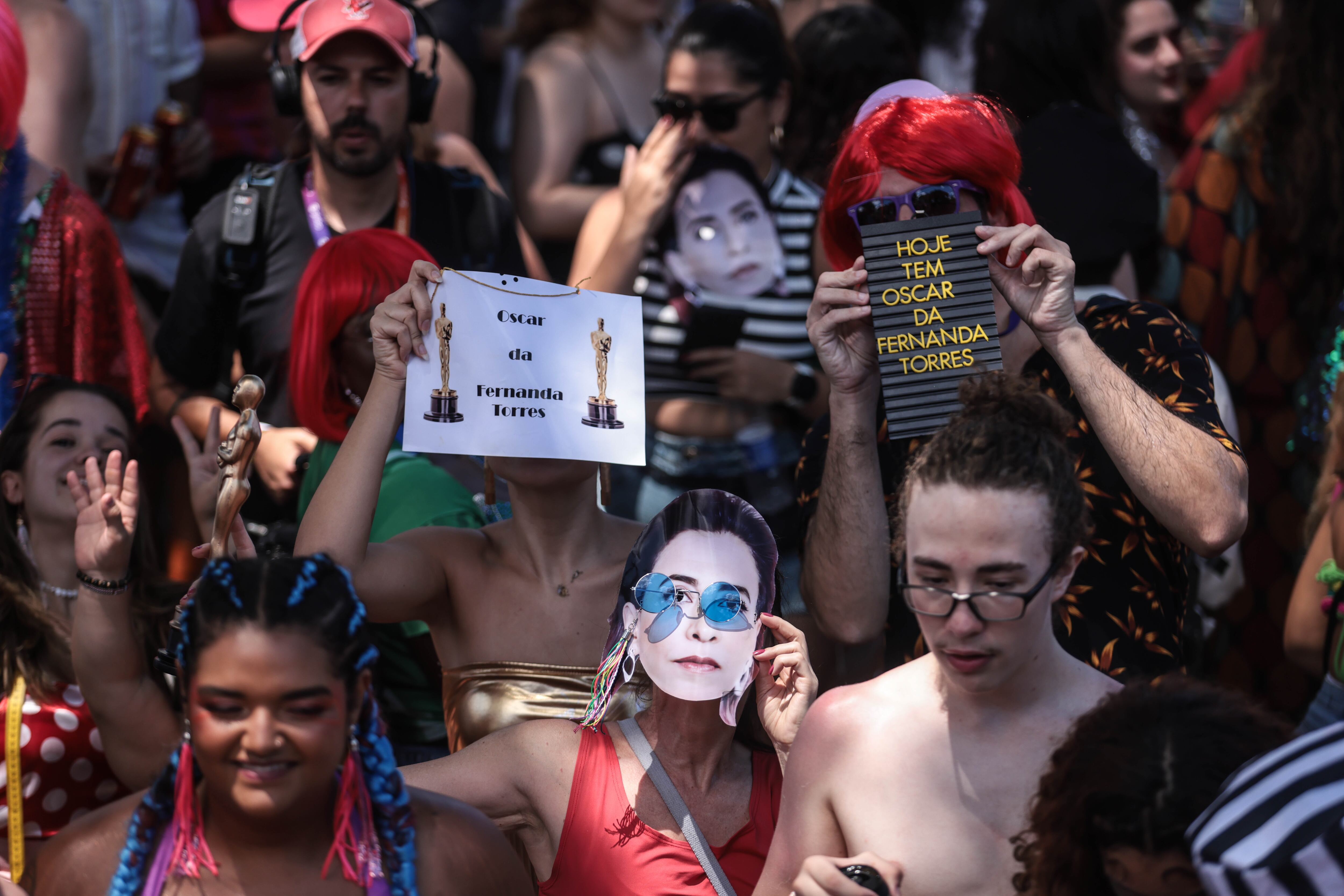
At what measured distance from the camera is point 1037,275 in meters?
2.67

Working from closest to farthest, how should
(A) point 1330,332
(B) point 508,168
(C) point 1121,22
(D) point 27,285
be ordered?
(D) point 27,285 → (A) point 1330,332 → (C) point 1121,22 → (B) point 508,168

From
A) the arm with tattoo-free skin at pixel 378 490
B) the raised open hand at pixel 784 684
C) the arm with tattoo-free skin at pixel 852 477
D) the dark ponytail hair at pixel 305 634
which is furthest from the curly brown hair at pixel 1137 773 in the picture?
the arm with tattoo-free skin at pixel 378 490

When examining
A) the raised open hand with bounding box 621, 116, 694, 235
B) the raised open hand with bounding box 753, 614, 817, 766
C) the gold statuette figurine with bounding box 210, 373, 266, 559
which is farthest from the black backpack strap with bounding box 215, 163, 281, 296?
the raised open hand with bounding box 753, 614, 817, 766

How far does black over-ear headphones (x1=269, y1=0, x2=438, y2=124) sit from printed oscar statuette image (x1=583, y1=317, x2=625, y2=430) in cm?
145

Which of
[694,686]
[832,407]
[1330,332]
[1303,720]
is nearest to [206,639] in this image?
[694,686]

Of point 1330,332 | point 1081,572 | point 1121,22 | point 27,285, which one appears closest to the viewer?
point 1081,572

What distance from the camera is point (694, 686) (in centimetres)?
253

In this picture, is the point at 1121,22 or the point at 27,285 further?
the point at 1121,22

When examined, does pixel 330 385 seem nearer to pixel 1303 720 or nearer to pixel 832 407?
pixel 832 407

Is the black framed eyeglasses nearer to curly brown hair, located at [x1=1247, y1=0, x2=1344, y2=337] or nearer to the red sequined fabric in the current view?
the red sequined fabric

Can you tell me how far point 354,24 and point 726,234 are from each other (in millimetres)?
1148

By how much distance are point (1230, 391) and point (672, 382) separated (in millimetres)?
1814

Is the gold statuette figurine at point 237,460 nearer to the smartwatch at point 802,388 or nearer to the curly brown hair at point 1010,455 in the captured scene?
the curly brown hair at point 1010,455

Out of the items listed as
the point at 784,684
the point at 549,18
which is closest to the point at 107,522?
the point at 784,684
